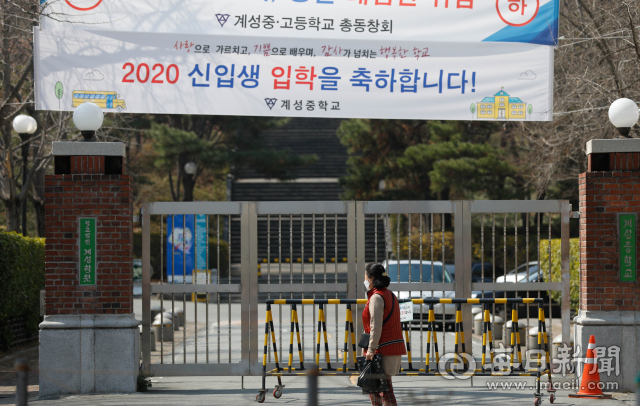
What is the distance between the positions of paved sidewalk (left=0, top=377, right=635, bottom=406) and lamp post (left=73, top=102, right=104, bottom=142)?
3.37m

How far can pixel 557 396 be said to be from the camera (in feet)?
29.4

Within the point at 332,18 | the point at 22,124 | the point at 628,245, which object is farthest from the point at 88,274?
the point at 628,245

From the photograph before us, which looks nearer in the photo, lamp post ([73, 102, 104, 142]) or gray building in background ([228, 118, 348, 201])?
lamp post ([73, 102, 104, 142])

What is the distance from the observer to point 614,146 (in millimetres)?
9250

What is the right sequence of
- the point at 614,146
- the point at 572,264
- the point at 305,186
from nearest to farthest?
the point at 614,146
the point at 572,264
the point at 305,186

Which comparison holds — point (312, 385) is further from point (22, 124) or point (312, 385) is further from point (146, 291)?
point (22, 124)

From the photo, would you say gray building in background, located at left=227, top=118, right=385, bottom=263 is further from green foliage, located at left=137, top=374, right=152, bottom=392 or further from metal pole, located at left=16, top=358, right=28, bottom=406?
metal pole, located at left=16, top=358, right=28, bottom=406

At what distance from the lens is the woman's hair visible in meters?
7.01

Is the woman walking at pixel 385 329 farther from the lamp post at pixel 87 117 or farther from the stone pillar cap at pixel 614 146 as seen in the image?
the lamp post at pixel 87 117

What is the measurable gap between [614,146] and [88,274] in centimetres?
693

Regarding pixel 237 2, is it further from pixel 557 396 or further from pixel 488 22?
pixel 557 396

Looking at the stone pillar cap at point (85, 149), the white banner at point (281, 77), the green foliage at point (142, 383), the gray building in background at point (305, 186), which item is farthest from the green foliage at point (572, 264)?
the gray building in background at point (305, 186)

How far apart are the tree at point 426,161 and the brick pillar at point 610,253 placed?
16602 millimetres

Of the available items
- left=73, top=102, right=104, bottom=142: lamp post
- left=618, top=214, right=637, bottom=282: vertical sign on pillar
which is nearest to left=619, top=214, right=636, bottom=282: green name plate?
left=618, top=214, right=637, bottom=282: vertical sign on pillar
